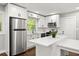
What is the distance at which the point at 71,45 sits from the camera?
1086mm

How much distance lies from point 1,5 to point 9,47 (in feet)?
1.77

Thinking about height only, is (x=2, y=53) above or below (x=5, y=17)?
below

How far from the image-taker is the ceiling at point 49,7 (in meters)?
0.93

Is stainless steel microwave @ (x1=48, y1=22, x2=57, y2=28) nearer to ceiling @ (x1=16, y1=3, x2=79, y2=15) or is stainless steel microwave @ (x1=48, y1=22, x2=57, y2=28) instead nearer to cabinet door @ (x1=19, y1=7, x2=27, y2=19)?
ceiling @ (x1=16, y1=3, x2=79, y2=15)

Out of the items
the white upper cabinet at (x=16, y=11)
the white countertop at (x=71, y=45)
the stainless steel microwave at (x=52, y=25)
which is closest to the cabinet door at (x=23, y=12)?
the white upper cabinet at (x=16, y=11)

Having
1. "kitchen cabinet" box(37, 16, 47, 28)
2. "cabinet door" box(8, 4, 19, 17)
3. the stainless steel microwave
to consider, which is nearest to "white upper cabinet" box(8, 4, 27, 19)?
"cabinet door" box(8, 4, 19, 17)

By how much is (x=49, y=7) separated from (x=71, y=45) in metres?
0.62

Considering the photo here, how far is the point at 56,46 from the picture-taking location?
1085 mm

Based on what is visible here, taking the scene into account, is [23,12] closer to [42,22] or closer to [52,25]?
[42,22]

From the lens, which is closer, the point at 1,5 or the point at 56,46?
the point at 1,5

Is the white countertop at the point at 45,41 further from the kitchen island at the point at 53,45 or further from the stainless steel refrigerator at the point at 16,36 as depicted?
the stainless steel refrigerator at the point at 16,36

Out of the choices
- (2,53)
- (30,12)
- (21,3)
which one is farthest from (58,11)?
(2,53)

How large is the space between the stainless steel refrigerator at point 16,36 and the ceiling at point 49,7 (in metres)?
0.20

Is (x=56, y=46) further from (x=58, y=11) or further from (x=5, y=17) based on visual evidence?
(x=5, y=17)
